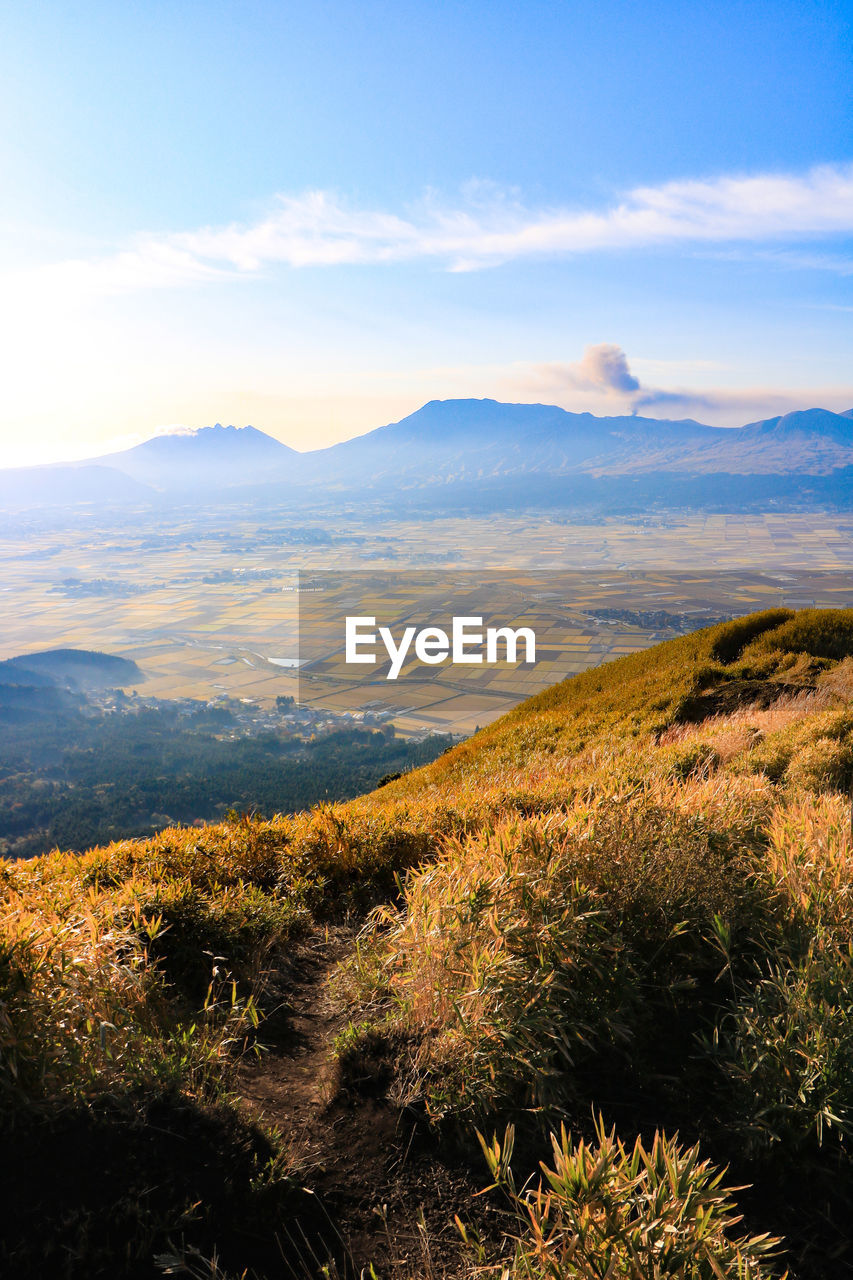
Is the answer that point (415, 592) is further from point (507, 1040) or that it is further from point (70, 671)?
point (507, 1040)

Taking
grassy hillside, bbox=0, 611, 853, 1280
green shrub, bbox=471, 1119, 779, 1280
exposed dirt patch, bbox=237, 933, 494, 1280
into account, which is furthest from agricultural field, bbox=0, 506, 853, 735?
green shrub, bbox=471, 1119, 779, 1280

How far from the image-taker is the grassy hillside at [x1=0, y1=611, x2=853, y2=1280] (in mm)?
1941

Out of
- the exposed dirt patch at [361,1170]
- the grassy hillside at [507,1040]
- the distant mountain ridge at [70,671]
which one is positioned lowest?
the distant mountain ridge at [70,671]

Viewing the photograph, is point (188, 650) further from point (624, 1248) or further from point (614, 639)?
point (624, 1248)

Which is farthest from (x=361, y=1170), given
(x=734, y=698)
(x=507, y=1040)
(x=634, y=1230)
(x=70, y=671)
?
(x=70, y=671)

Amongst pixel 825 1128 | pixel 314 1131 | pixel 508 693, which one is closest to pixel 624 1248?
pixel 825 1128

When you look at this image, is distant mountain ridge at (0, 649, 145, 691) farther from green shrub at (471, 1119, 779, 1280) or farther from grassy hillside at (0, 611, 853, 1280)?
green shrub at (471, 1119, 779, 1280)

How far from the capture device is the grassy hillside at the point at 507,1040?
6.37ft

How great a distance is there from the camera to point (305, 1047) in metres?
3.18

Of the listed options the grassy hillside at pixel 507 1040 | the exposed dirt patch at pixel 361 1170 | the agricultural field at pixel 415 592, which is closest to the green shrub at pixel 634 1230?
the grassy hillside at pixel 507 1040

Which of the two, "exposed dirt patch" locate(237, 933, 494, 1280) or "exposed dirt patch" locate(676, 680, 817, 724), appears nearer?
"exposed dirt patch" locate(237, 933, 494, 1280)

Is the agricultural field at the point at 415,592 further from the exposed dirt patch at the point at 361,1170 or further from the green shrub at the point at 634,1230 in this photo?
the green shrub at the point at 634,1230

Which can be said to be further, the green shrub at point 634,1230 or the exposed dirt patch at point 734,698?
the exposed dirt patch at point 734,698

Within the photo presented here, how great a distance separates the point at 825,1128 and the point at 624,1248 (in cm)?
120
